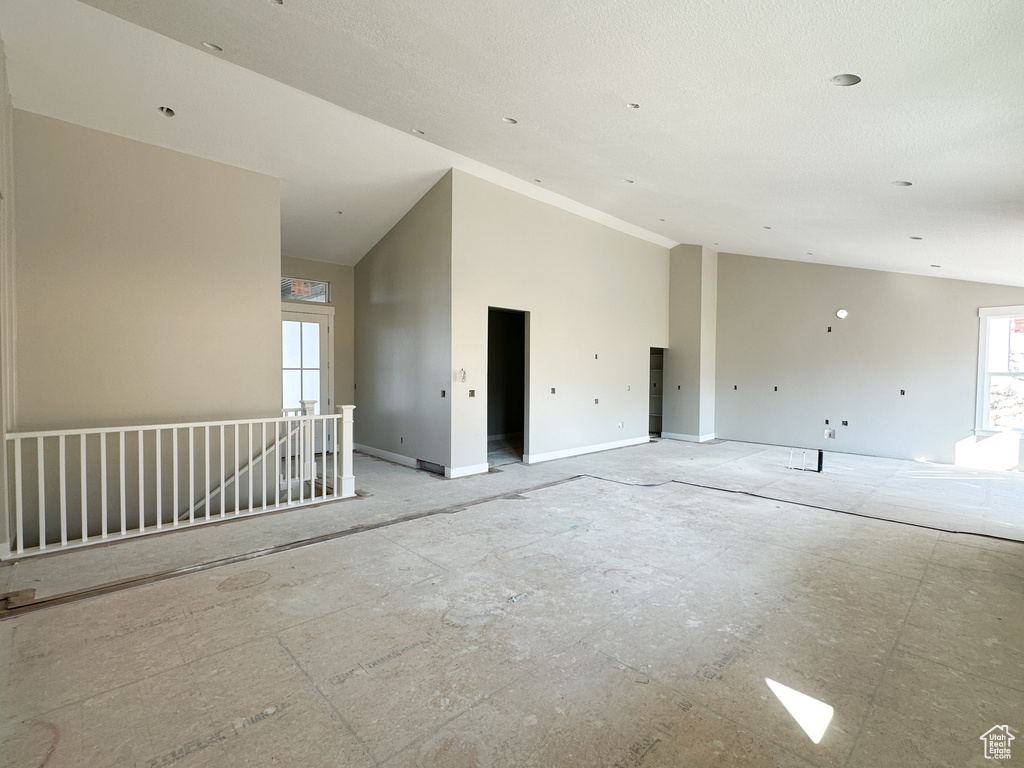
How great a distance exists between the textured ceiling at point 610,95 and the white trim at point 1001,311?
4.47 feet

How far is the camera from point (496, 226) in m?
6.50

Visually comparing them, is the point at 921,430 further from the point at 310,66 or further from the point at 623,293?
the point at 310,66

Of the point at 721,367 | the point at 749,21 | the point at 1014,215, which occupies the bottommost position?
the point at 721,367

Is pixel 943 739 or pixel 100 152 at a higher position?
pixel 100 152

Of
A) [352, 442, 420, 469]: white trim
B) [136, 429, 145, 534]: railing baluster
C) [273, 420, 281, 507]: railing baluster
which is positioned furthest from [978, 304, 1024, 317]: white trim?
[136, 429, 145, 534]: railing baluster

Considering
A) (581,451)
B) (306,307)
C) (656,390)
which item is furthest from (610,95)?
(656,390)

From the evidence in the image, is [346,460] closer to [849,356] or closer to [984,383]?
[849,356]

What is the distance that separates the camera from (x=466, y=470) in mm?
6309

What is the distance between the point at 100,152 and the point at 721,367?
9.62 m

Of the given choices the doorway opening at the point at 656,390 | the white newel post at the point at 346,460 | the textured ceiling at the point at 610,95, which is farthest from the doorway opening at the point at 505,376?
the white newel post at the point at 346,460

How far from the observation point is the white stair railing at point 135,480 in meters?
3.69

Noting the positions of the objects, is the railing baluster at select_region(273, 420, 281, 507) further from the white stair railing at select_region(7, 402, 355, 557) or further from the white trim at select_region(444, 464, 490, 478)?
the white trim at select_region(444, 464, 490, 478)

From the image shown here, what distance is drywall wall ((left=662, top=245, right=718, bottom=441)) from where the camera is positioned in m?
9.37

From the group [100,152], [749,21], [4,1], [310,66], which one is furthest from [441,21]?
[100,152]
